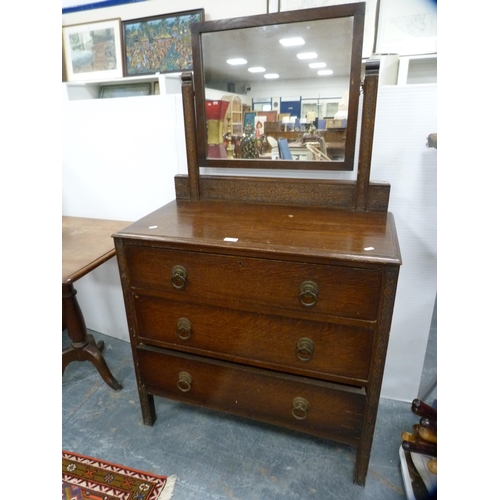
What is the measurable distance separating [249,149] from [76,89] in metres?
2.39

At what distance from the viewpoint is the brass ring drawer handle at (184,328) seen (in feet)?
3.47

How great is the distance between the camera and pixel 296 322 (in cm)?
94

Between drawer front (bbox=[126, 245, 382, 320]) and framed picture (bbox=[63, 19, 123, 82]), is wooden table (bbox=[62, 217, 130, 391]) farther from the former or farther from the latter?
framed picture (bbox=[63, 19, 123, 82])

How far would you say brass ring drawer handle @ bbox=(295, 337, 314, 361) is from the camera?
37.2 inches

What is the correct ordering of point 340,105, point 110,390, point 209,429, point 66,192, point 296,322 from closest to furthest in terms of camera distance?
1. point 296,322
2. point 340,105
3. point 209,429
4. point 110,390
5. point 66,192

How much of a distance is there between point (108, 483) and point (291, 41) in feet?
5.29

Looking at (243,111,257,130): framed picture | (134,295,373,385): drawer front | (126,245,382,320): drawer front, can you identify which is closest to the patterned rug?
(134,295,373,385): drawer front

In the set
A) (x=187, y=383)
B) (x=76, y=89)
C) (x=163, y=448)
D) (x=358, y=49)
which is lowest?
(x=163, y=448)

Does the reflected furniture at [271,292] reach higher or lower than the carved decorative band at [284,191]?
lower


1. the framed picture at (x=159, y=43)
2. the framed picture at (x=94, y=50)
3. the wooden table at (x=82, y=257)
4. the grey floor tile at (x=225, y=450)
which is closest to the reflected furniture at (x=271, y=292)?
the grey floor tile at (x=225, y=450)

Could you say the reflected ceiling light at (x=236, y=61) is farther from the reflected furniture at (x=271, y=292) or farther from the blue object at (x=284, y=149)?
the blue object at (x=284, y=149)

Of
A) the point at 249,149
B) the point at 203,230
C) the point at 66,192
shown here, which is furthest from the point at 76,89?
the point at 203,230

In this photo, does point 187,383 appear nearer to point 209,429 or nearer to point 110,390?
point 209,429

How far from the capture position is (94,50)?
2.95m
